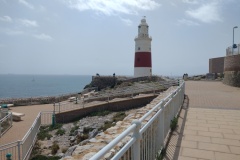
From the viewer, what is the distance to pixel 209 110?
33.4 feet

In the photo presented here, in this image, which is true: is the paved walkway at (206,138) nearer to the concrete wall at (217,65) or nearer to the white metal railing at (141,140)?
the white metal railing at (141,140)

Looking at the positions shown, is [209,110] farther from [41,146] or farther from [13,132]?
[13,132]

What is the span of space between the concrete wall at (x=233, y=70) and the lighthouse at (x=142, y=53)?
46.9ft

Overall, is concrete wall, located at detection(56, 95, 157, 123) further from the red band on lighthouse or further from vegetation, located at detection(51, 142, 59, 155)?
the red band on lighthouse

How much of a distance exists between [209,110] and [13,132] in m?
11.0

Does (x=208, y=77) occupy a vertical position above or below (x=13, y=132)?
above

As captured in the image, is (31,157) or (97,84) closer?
(31,157)

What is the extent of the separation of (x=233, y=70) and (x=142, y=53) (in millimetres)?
16785

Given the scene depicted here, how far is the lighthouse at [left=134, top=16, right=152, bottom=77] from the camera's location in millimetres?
37000

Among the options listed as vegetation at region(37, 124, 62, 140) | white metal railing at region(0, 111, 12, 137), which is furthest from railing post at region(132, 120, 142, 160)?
white metal railing at region(0, 111, 12, 137)

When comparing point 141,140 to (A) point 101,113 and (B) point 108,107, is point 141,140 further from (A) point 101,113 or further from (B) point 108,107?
(B) point 108,107

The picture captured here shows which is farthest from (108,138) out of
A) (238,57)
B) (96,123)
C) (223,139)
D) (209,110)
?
(238,57)

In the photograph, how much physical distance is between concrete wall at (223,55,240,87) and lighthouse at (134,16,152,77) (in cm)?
1428

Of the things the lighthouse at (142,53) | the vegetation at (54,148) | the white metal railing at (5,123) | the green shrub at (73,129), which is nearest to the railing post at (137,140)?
the vegetation at (54,148)
